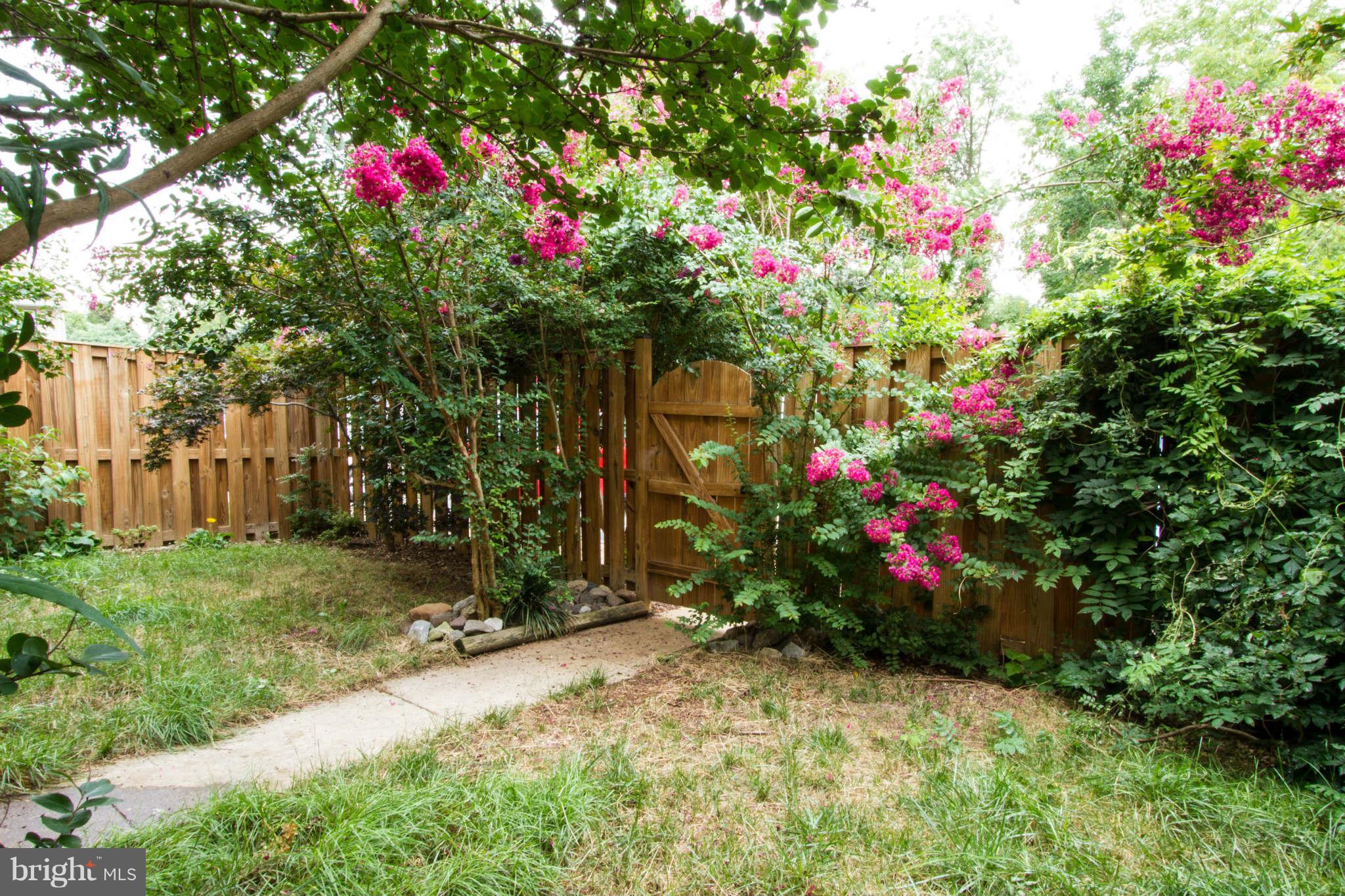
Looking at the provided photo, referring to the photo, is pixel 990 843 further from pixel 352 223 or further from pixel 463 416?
pixel 352 223

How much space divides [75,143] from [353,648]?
3572mm

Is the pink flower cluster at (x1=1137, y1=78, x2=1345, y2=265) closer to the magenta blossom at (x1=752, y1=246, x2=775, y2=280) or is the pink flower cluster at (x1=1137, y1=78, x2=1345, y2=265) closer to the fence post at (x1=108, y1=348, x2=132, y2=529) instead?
the magenta blossom at (x1=752, y1=246, x2=775, y2=280)

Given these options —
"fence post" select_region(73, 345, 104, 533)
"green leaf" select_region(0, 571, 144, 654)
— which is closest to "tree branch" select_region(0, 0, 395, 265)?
"green leaf" select_region(0, 571, 144, 654)

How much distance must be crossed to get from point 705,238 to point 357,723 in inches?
109

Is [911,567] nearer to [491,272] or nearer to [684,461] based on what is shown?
[684,461]

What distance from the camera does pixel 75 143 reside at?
31.2 inches

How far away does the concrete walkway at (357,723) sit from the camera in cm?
232

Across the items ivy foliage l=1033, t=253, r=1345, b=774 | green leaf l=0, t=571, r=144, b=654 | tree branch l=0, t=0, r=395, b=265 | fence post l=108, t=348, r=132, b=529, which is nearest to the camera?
green leaf l=0, t=571, r=144, b=654

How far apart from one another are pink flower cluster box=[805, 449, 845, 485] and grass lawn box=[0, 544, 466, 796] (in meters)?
2.18

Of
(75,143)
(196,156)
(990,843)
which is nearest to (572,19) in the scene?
(196,156)

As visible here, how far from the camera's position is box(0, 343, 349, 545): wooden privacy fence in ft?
20.1

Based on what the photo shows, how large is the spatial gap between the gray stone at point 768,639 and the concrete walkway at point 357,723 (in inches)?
17.1

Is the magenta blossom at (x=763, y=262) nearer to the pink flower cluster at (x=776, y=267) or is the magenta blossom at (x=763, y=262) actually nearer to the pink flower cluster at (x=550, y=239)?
the pink flower cluster at (x=776, y=267)

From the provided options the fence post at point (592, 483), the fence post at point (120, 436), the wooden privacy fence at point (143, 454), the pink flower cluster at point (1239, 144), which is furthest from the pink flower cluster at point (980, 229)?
the fence post at point (120, 436)
